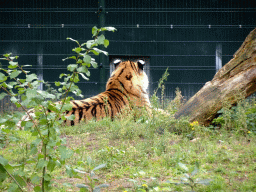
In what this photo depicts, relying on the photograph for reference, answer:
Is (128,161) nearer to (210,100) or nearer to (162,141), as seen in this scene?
(162,141)

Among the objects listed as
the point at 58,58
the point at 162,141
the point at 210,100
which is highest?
the point at 58,58

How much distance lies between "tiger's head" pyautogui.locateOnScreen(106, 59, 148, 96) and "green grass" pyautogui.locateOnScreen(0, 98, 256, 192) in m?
1.67

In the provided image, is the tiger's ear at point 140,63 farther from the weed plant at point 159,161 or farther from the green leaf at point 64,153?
the green leaf at point 64,153

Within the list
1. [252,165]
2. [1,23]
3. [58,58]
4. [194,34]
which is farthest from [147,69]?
[252,165]

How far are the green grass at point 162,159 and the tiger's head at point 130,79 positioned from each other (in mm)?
1666

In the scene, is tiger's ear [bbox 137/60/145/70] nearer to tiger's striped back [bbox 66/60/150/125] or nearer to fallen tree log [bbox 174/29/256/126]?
tiger's striped back [bbox 66/60/150/125]

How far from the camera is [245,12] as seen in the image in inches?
257

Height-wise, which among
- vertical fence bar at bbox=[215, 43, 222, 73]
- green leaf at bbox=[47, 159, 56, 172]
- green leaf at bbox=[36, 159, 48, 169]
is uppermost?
vertical fence bar at bbox=[215, 43, 222, 73]

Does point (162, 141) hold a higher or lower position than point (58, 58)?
lower

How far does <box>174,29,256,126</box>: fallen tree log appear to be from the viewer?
361cm

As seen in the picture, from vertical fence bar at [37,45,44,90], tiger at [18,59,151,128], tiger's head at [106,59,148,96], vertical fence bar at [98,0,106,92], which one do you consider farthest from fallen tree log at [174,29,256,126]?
vertical fence bar at [37,45,44,90]

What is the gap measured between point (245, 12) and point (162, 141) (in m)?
5.33

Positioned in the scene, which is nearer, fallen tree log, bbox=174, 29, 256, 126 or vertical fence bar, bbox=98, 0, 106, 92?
fallen tree log, bbox=174, 29, 256, 126

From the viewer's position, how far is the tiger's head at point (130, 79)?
16.0ft
